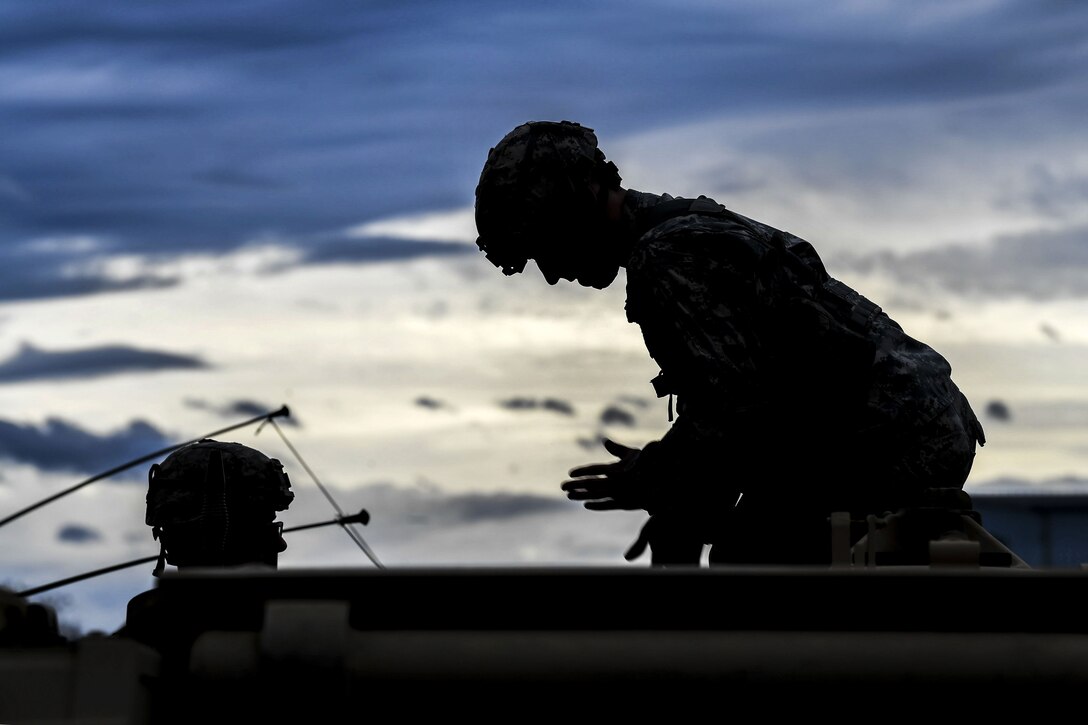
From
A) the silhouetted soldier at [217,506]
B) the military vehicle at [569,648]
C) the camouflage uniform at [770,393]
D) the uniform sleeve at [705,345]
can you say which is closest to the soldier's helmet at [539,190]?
the camouflage uniform at [770,393]

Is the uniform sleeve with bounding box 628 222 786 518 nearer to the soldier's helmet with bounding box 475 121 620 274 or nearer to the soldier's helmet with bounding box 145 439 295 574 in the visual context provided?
the soldier's helmet with bounding box 475 121 620 274

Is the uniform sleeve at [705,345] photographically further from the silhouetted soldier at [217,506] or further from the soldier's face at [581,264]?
the silhouetted soldier at [217,506]

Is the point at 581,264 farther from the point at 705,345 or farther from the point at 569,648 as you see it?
the point at 569,648

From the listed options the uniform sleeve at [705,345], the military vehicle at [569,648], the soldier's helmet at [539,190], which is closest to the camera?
the military vehicle at [569,648]

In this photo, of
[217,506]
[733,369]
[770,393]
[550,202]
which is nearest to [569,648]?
[733,369]

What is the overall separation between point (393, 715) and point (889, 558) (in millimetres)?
1791

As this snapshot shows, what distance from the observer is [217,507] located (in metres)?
8.16

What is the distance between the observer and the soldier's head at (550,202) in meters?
5.86

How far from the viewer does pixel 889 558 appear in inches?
171

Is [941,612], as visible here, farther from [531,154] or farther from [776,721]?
[531,154]

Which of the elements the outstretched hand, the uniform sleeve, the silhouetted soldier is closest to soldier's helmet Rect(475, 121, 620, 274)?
the uniform sleeve

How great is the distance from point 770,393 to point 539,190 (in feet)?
3.45

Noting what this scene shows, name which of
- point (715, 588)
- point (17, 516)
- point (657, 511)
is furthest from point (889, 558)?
point (17, 516)

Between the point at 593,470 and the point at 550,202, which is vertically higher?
the point at 550,202
